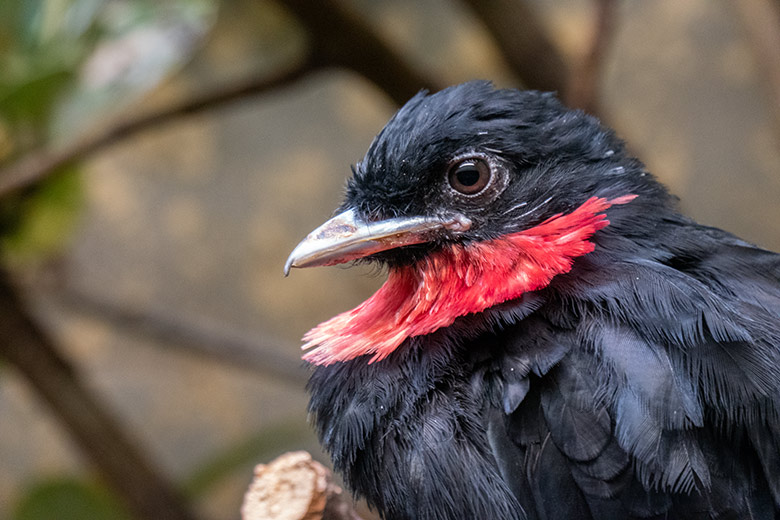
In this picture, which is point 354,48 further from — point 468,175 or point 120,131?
point 468,175

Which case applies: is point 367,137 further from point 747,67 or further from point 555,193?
point 555,193

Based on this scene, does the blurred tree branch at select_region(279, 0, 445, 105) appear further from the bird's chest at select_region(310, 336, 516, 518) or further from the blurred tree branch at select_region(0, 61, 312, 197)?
the bird's chest at select_region(310, 336, 516, 518)

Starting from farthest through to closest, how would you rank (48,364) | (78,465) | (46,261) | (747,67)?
1. (78,465)
2. (747,67)
3. (46,261)
4. (48,364)

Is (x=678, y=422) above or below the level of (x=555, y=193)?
below

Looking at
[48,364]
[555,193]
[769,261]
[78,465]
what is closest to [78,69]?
[48,364]

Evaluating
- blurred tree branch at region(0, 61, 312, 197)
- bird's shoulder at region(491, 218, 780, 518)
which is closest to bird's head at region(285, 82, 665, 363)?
bird's shoulder at region(491, 218, 780, 518)

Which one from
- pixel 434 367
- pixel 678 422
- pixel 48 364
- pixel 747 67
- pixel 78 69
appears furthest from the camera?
pixel 747 67
